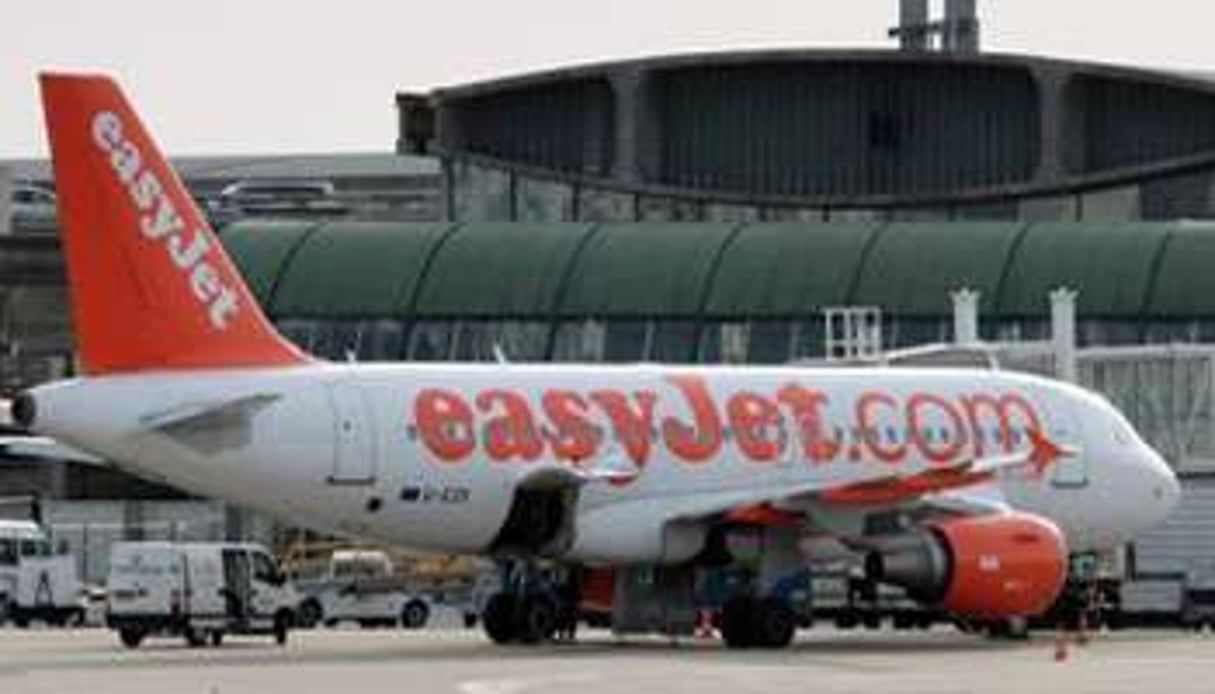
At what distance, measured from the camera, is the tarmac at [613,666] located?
44.1 metres

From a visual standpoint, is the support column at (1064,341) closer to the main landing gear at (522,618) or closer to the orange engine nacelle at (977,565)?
the orange engine nacelle at (977,565)

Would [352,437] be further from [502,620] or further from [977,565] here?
[977,565]

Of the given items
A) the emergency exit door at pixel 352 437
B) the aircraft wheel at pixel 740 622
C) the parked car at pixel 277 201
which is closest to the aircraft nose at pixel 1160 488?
the aircraft wheel at pixel 740 622

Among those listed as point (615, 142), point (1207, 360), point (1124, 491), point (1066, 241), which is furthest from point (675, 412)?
point (615, 142)

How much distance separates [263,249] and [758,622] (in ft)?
149

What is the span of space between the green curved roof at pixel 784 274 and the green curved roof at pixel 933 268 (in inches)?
23.4

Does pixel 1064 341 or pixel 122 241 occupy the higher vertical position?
pixel 122 241

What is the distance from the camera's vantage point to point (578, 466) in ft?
180

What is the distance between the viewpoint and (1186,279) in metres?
91.1

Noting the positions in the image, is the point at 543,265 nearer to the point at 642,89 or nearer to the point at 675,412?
the point at 642,89

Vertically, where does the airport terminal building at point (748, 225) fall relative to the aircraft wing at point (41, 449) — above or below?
above

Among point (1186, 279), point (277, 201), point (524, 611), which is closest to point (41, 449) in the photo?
point (524, 611)

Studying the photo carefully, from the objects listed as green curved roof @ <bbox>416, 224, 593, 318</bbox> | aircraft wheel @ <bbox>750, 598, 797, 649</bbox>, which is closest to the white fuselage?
aircraft wheel @ <bbox>750, 598, 797, 649</bbox>

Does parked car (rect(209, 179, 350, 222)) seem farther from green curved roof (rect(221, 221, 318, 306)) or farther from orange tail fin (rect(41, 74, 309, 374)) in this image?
Answer: orange tail fin (rect(41, 74, 309, 374))
